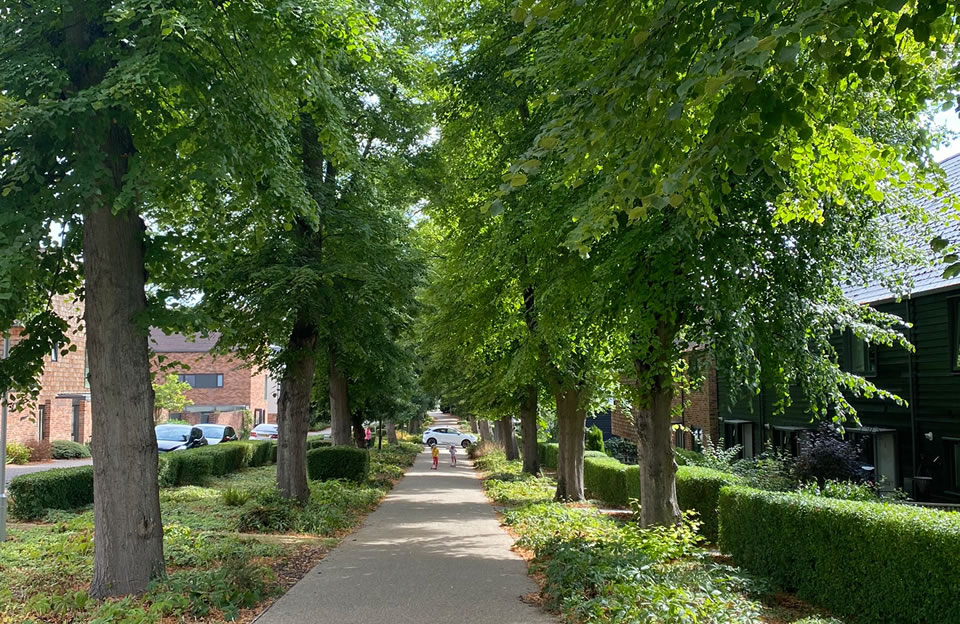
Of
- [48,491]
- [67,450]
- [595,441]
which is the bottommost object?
[595,441]

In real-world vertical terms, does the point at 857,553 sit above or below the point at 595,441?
above

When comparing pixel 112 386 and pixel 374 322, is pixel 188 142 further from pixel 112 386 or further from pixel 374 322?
pixel 374 322

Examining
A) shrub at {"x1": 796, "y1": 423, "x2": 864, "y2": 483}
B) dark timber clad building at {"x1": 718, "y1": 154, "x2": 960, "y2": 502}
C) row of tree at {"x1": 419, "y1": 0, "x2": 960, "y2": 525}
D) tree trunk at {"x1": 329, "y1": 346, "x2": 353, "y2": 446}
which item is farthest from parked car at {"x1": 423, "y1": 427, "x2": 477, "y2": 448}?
shrub at {"x1": 796, "y1": 423, "x2": 864, "y2": 483}

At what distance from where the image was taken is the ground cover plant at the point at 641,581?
6.62m

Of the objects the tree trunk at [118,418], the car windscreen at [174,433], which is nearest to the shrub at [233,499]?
the tree trunk at [118,418]

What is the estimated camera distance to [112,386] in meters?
7.66

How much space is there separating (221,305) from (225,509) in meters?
4.07

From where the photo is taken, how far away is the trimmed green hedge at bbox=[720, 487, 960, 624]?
7.08 m

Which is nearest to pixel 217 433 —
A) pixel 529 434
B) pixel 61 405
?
pixel 61 405

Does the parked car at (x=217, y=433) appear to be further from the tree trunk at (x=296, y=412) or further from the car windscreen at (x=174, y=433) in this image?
the tree trunk at (x=296, y=412)

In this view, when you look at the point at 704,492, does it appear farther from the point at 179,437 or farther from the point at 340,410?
the point at 179,437

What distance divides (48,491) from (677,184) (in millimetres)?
14235

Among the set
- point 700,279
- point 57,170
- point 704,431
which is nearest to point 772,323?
point 700,279

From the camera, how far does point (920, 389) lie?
615 inches
